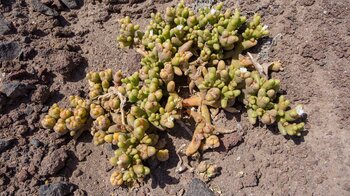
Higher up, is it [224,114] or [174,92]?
[174,92]

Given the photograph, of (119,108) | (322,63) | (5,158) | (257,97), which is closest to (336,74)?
(322,63)

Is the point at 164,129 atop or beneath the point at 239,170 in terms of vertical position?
atop

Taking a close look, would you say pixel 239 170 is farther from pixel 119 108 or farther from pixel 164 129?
pixel 119 108
